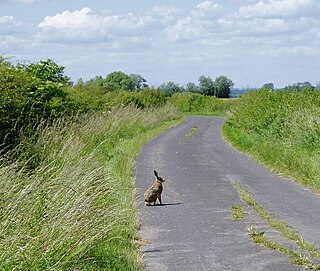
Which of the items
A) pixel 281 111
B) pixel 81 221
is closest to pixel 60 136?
pixel 81 221

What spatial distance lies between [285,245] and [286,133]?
54.7ft

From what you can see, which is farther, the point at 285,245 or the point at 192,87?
the point at 192,87

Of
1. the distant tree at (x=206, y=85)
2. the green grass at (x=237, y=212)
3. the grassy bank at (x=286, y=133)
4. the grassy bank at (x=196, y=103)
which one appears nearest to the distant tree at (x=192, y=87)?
the distant tree at (x=206, y=85)

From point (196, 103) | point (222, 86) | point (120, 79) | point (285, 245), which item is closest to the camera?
point (285, 245)

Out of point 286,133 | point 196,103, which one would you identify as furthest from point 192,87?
point 286,133

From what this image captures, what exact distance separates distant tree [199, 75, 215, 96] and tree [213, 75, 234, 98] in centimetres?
78

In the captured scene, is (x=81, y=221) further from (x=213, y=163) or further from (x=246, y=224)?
(x=213, y=163)

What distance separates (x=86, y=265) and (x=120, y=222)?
253 centimetres

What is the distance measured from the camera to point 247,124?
36625 mm

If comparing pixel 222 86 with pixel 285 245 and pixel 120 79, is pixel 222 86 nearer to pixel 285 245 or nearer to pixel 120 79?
pixel 120 79

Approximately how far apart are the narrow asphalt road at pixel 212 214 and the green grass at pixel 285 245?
124 mm

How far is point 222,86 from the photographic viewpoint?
4946 inches

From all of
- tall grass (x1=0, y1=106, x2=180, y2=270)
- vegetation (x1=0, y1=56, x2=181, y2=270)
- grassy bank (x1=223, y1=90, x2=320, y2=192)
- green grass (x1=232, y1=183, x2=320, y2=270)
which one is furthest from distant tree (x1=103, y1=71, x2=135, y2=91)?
tall grass (x1=0, y1=106, x2=180, y2=270)

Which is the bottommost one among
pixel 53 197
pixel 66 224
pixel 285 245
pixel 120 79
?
pixel 285 245
